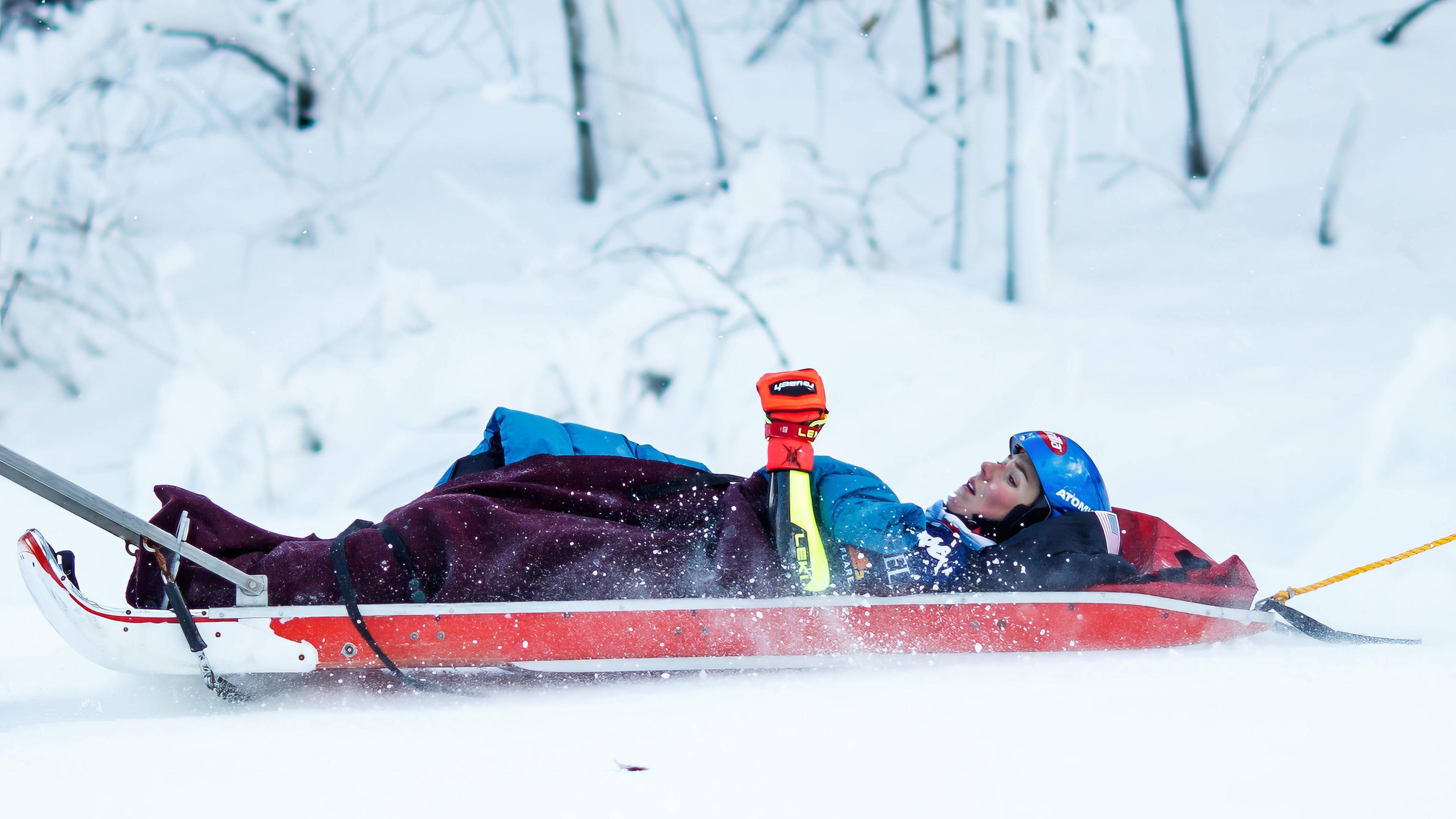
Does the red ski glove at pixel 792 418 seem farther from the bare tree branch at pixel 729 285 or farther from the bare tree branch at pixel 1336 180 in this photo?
the bare tree branch at pixel 1336 180

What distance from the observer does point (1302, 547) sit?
3160 millimetres

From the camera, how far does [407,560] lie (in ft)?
7.09

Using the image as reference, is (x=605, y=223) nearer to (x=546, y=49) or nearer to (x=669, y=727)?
(x=546, y=49)

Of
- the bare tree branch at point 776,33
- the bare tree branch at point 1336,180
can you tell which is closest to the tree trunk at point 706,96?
the bare tree branch at point 776,33

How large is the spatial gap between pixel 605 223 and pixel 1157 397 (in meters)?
3.14

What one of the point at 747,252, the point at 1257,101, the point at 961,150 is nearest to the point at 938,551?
the point at 747,252

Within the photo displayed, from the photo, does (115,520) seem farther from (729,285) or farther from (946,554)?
(729,285)

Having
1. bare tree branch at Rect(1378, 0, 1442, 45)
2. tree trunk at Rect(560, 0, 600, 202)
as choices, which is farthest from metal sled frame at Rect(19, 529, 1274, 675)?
bare tree branch at Rect(1378, 0, 1442, 45)

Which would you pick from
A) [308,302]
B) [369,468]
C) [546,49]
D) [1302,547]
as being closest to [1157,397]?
[1302,547]

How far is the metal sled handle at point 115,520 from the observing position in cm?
177

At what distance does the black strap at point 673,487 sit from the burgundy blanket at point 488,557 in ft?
0.53

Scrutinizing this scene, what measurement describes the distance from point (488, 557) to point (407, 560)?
0.55 ft

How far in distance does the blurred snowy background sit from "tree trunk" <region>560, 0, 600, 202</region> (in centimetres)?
2

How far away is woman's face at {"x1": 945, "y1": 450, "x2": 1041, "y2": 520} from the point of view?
2447 millimetres
